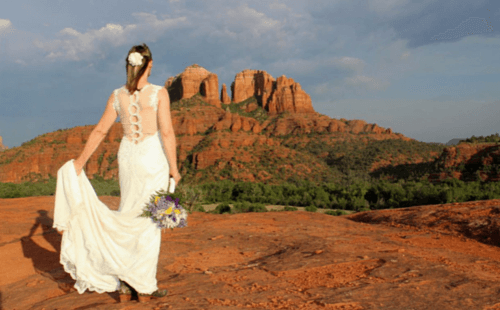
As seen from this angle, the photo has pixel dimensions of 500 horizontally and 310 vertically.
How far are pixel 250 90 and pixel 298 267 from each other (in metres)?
105

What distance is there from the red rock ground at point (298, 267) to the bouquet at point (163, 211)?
2.67ft

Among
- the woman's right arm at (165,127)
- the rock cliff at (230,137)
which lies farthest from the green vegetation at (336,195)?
the rock cliff at (230,137)

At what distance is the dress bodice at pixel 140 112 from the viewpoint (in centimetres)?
384

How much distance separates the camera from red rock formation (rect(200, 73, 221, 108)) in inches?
3784

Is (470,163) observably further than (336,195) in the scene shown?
Yes

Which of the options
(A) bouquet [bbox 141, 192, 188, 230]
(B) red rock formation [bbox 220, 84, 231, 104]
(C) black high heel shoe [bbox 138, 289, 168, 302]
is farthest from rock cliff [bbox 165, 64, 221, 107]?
(C) black high heel shoe [bbox 138, 289, 168, 302]

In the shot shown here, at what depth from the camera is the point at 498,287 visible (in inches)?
159

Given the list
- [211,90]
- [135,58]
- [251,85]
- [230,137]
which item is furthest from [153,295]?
[251,85]

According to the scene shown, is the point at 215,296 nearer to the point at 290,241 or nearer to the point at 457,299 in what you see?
the point at 457,299

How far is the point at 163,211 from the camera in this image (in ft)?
12.1

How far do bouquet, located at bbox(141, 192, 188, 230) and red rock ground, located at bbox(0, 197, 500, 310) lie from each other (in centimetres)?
81

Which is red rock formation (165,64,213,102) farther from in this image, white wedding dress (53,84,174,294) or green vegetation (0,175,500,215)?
white wedding dress (53,84,174,294)

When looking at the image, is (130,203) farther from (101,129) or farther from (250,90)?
(250,90)

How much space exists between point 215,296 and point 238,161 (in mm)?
51310
